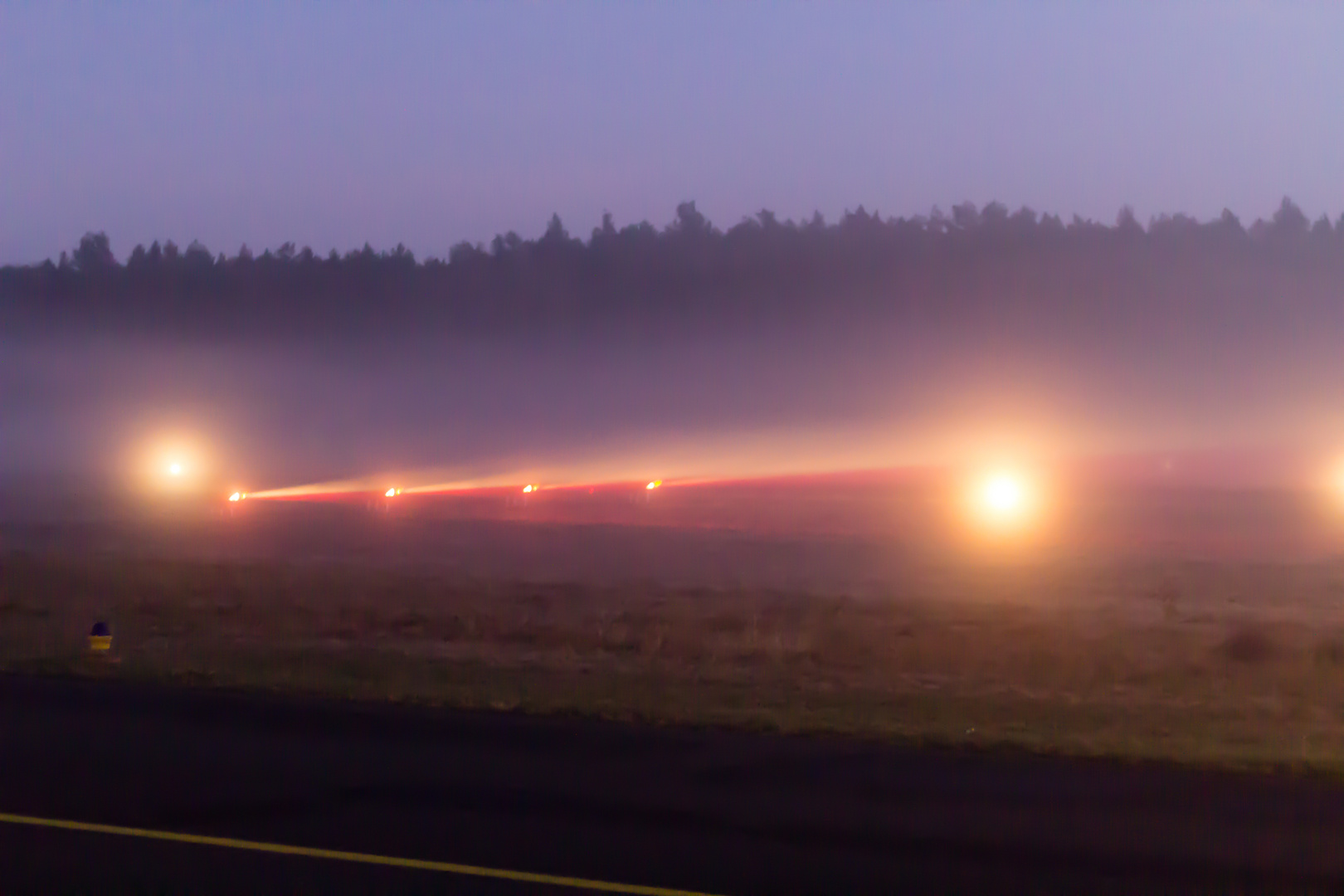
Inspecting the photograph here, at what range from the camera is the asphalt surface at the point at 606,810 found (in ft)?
21.6

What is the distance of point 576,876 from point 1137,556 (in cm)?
3007

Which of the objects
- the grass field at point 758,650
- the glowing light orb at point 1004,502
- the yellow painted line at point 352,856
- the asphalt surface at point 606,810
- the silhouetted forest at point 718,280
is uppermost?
the silhouetted forest at point 718,280

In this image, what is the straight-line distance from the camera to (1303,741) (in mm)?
10867

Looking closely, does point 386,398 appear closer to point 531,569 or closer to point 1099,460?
point 1099,460

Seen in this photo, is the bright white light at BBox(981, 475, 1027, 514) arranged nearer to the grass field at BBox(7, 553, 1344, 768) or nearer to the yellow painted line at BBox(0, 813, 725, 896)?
the grass field at BBox(7, 553, 1344, 768)

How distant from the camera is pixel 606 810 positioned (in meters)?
7.74

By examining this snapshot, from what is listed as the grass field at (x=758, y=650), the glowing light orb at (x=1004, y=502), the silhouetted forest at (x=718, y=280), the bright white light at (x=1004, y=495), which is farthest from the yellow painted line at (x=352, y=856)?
the silhouetted forest at (x=718, y=280)

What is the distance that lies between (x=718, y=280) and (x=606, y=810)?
127 meters

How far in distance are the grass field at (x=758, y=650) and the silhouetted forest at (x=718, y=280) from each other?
93.2 meters

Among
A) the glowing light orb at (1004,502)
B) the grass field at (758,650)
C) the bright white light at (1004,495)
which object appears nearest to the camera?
the grass field at (758,650)

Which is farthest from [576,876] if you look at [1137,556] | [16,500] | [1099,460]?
[1099,460]

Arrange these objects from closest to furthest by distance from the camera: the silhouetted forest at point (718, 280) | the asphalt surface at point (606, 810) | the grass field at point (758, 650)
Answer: the asphalt surface at point (606, 810) → the grass field at point (758, 650) → the silhouetted forest at point (718, 280)

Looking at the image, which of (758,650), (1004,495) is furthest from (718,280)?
(758,650)

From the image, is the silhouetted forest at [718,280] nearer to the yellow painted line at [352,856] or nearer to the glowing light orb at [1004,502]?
the glowing light orb at [1004,502]
